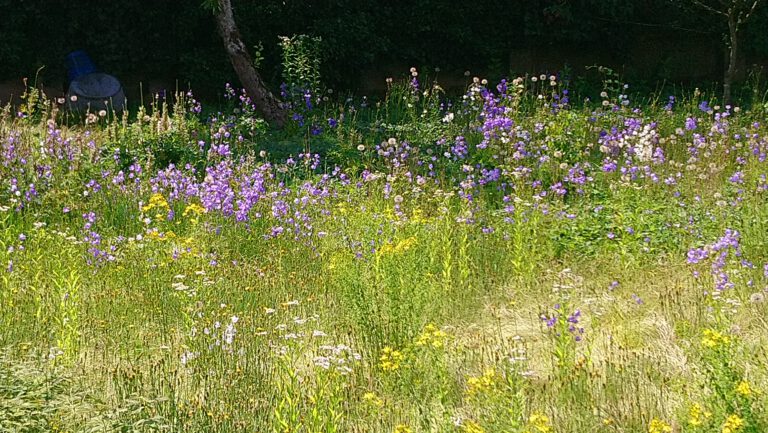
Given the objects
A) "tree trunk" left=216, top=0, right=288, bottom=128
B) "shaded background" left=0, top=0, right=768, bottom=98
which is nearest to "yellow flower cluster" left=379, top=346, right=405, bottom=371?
"tree trunk" left=216, top=0, right=288, bottom=128

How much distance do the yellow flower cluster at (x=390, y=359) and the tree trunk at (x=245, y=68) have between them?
6.53m

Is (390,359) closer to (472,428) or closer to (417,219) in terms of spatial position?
(472,428)

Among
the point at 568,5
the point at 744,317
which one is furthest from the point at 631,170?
the point at 568,5

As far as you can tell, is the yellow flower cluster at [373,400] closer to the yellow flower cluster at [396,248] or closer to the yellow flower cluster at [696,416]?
the yellow flower cluster at [396,248]

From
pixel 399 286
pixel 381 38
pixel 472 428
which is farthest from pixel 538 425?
pixel 381 38

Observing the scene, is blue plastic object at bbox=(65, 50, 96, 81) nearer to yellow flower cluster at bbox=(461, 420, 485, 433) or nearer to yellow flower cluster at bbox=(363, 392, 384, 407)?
yellow flower cluster at bbox=(363, 392, 384, 407)

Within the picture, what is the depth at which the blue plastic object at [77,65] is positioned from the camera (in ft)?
40.4

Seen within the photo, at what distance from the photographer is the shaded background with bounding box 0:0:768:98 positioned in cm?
1245

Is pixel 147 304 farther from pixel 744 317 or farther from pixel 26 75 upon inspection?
pixel 26 75

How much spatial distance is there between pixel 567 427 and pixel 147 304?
2466 millimetres

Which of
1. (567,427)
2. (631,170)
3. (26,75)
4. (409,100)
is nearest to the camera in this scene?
(567,427)

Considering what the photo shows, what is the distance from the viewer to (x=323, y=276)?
578 cm

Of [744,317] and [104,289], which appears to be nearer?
[744,317]

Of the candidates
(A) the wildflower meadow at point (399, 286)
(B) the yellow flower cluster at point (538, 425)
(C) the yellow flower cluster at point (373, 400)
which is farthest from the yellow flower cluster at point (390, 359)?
(B) the yellow flower cluster at point (538, 425)
